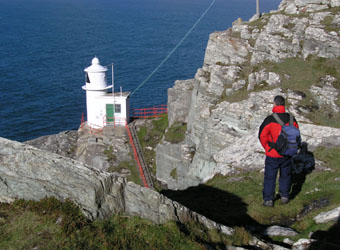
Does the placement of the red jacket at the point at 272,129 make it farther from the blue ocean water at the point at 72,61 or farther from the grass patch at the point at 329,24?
the blue ocean water at the point at 72,61

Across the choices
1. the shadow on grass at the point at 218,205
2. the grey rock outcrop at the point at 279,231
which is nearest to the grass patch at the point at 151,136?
the shadow on grass at the point at 218,205

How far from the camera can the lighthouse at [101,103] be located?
37.0m

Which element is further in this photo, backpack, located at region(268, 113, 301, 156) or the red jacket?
the red jacket

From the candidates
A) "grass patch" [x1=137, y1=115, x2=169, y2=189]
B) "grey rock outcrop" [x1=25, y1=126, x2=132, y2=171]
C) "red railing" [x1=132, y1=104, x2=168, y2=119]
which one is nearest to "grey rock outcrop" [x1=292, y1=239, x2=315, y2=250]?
"grass patch" [x1=137, y1=115, x2=169, y2=189]

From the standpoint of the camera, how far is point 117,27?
4710 inches

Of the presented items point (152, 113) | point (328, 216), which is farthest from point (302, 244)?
point (152, 113)

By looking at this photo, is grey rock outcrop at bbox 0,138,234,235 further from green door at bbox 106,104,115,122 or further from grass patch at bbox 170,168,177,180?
green door at bbox 106,104,115,122

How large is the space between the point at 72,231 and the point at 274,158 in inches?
252

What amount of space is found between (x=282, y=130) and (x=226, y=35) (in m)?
18.9

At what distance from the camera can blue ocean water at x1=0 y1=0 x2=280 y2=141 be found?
53594 mm

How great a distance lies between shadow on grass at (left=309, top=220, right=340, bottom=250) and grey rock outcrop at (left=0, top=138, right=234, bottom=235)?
6.66ft

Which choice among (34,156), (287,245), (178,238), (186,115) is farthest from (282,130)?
(186,115)

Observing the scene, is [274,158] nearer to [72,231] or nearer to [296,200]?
[296,200]

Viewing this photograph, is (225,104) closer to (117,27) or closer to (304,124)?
(304,124)
